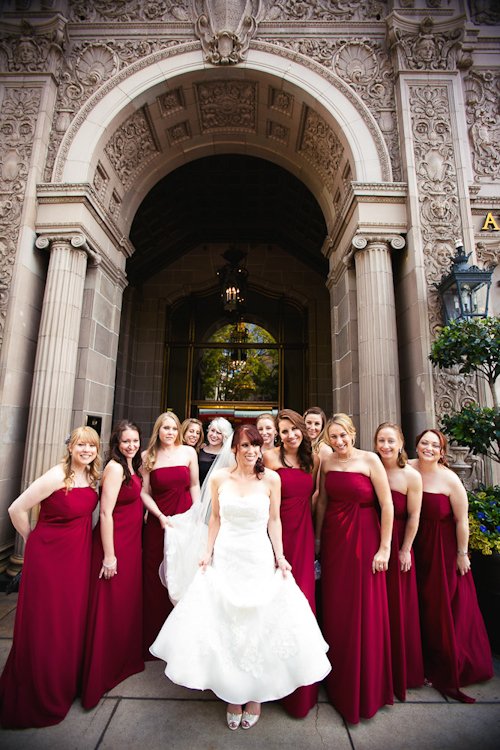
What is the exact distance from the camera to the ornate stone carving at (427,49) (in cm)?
634

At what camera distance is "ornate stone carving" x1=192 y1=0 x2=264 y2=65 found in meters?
6.48

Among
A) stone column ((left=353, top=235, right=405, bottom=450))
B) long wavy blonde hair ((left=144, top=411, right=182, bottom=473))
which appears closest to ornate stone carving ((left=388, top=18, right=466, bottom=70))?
stone column ((left=353, top=235, right=405, bottom=450))

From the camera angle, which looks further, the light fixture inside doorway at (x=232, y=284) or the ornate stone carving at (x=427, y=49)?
the light fixture inside doorway at (x=232, y=284)

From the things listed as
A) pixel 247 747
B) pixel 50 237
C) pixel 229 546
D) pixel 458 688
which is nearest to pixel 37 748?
pixel 247 747

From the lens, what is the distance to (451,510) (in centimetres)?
341

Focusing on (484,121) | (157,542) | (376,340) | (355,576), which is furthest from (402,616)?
(484,121)

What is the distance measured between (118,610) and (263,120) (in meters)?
8.55

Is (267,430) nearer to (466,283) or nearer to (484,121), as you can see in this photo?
(466,283)

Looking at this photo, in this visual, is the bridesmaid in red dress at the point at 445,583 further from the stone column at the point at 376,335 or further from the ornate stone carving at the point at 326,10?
the ornate stone carving at the point at 326,10

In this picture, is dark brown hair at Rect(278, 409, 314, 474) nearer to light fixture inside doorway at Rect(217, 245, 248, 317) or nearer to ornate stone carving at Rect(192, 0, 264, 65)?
light fixture inside doorway at Rect(217, 245, 248, 317)

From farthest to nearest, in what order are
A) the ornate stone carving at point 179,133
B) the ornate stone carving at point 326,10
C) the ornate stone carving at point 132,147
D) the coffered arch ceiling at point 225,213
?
the coffered arch ceiling at point 225,213 → the ornate stone carving at point 179,133 → the ornate stone carving at point 132,147 → the ornate stone carving at point 326,10

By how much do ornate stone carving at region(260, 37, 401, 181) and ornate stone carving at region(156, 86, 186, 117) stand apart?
1885mm

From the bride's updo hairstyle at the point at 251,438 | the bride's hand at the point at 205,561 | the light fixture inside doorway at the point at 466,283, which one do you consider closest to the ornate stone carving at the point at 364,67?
the light fixture inside doorway at the point at 466,283

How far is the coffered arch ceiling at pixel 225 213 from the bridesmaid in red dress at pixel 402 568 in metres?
8.27
